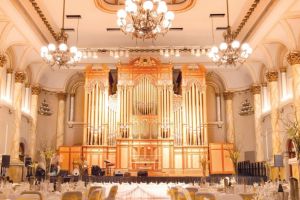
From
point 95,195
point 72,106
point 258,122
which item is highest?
point 72,106

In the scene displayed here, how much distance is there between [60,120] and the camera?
60.6 ft

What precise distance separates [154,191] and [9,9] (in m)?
6.75

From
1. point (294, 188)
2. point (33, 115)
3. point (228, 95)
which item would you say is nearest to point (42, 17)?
point (33, 115)

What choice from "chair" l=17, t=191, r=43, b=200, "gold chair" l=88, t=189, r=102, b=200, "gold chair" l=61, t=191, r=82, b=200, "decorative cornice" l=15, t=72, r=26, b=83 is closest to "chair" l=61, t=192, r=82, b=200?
"gold chair" l=61, t=191, r=82, b=200

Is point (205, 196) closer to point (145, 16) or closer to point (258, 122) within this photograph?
point (145, 16)

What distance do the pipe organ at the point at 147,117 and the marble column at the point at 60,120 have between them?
1.90 metres

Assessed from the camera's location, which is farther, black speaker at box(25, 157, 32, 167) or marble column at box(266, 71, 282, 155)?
black speaker at box(25, 157, 32, 167)

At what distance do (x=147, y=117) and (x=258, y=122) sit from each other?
5.02 meters

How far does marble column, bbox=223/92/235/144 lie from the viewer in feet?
59.8

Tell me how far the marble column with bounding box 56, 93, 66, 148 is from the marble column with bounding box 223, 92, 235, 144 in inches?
315

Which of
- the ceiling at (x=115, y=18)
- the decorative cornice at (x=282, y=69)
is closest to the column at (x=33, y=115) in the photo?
the ceiling at (x=115, y=18)

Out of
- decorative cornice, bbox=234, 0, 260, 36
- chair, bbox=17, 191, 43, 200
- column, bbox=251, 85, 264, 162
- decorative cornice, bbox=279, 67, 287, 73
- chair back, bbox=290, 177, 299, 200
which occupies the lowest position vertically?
chair, bbox=17, 191, 43, 200

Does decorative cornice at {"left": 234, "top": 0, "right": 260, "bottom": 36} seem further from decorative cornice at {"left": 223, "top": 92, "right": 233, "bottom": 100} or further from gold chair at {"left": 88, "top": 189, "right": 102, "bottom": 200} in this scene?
gold chair at {"left": 88, "top": 189, "right": 102, "bottom": 200}

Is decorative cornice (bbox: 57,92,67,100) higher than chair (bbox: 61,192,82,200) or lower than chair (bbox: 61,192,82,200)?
higher
